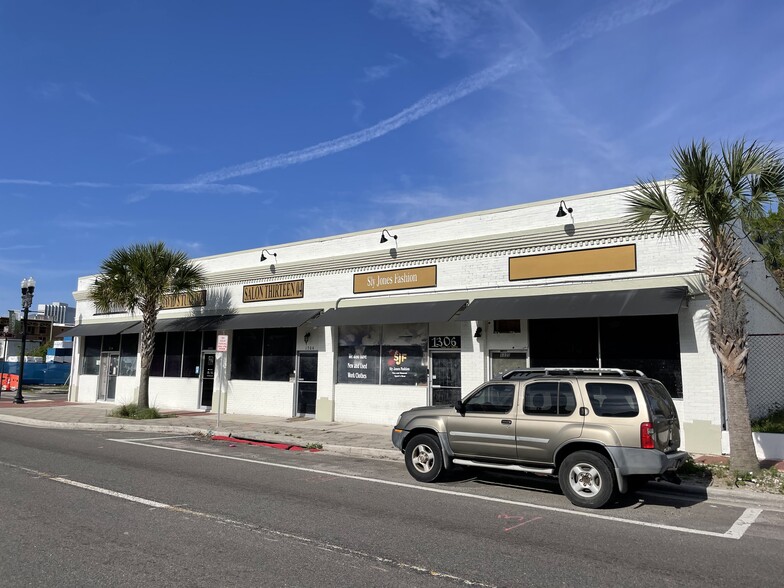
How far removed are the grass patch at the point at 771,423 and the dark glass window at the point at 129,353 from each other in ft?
74.6

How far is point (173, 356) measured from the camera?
2300cm

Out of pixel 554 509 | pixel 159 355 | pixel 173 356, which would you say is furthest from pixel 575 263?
pixel 159 355

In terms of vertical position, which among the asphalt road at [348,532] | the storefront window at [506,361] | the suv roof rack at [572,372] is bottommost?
the asphalt road at [348,532]

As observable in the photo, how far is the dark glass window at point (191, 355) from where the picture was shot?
22203mm

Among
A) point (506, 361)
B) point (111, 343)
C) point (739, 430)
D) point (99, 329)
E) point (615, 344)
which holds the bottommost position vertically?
point (739, 430)

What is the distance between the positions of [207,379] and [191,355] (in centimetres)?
131

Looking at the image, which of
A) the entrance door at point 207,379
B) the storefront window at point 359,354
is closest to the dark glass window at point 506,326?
the storefront window at point 359,354

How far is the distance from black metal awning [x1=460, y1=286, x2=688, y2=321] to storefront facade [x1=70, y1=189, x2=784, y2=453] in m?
0.04

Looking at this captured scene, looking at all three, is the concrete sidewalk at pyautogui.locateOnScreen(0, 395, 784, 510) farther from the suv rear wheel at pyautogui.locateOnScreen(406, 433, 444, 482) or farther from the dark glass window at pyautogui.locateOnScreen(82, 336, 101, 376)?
the dark glass window at pyautogui.locateOnScreen(82, 336, 101, 376)

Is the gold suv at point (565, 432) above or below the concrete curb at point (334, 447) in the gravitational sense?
above

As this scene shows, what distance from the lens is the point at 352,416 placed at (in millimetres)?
17469

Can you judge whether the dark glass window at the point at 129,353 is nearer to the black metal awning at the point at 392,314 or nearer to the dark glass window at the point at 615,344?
the black metal awning at the point at 392,314

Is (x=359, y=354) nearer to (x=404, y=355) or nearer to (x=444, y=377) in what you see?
(x=404, y=355)

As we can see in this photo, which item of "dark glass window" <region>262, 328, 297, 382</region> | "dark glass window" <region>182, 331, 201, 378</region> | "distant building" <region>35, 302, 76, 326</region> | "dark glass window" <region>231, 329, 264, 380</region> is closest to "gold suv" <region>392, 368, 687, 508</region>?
"dark glass window" <region>262, 328, 297, 382</region>
